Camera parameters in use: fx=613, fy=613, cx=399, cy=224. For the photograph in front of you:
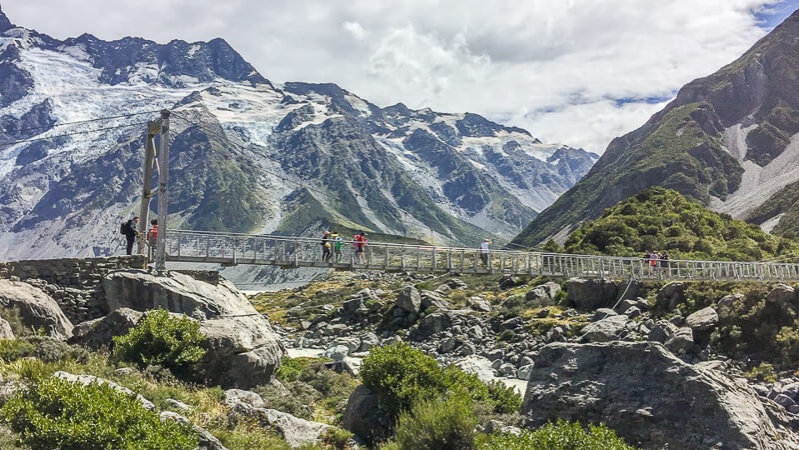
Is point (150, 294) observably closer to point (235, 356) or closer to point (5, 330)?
point (5, 330)

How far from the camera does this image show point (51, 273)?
20359mm

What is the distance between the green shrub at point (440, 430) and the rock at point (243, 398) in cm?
402

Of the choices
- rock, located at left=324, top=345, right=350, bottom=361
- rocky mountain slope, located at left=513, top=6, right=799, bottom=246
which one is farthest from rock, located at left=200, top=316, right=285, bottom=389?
rocky mountain slope, located at left=513, top=6, right=799, bottom=246

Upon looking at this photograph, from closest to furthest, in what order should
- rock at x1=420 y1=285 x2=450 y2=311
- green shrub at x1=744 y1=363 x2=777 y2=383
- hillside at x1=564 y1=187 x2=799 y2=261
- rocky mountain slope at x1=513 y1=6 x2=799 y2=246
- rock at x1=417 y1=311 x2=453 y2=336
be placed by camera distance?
1. green shrub at x1=744 y1=363 x2=777 y2=383
2. rock at x1=417 y1=311 x2=453 y2=336
3. rock at x1=420 y1=285 x2=450 y2=311
4. hillside at x1=564 y1=187 x2=799 y2=261
5. rocky mountain slope at x1=513 y1=6 x2=799 y2=246

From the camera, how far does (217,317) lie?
20.7m

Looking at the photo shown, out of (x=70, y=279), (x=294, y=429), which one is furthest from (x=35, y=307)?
(x=294, y=429)

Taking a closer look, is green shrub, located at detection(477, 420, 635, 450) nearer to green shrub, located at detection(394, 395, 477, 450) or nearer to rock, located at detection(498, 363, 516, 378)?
green shrub, located at detection(394, 395, 477, 450)

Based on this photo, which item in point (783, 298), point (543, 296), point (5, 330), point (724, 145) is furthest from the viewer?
point (724, 145)

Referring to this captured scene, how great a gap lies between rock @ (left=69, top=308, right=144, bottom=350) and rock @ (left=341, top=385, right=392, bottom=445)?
6466 millimetres

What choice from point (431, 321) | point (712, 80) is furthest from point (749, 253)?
point (712, 80)

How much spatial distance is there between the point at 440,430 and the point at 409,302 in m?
31.5

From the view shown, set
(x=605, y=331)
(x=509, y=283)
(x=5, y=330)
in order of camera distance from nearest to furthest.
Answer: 1. (x=5, y=330)
2. (x=605, y=331)
3. (x=509, y=283)

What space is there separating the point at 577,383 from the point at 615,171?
185 m

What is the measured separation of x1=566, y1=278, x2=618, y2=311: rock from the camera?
39.3 metres
